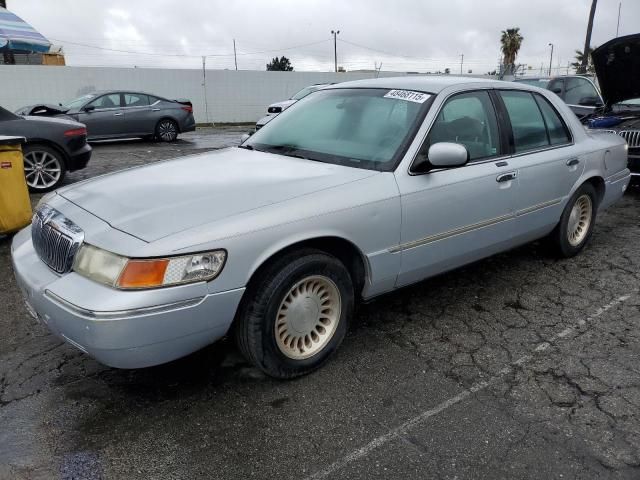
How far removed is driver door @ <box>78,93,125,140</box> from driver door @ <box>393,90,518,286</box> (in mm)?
11810

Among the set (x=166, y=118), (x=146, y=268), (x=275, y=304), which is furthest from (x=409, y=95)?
(x=166, y=118)

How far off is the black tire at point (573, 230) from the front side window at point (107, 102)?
12.2 m

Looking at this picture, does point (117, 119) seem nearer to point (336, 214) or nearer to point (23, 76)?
point (23, 76)

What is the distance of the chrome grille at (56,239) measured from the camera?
8.52 feet

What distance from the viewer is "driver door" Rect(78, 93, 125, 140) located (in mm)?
13281

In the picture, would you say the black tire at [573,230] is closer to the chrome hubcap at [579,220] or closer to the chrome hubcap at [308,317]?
the chrome hubcap at [579,220]

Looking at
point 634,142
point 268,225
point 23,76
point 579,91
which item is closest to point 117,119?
point 23,76

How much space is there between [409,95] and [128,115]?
12.0m

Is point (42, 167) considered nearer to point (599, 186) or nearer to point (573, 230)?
point (573, 230)

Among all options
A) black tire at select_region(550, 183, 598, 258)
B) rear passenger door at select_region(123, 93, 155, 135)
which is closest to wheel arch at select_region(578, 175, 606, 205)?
black tire at select_region(550, 183, 598, 258)

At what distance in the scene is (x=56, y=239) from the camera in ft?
8.95

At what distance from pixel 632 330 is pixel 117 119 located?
13.1 metres

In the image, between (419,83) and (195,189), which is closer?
(195,189)

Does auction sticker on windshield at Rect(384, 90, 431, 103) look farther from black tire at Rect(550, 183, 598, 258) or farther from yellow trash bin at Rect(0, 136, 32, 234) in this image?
yellow trash bin at Rect(0, 136, 32, 234)
